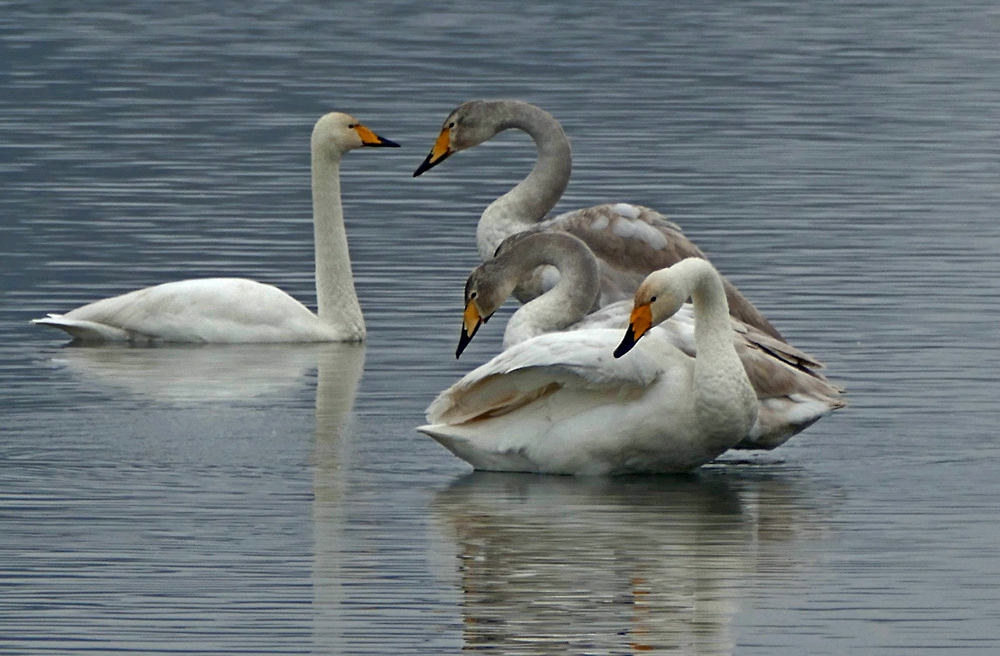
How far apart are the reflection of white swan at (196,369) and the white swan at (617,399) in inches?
78.6

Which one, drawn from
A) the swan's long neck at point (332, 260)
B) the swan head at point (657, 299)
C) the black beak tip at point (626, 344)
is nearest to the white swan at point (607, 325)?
the swan head at point (657, 299)

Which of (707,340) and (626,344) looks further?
(707,340)

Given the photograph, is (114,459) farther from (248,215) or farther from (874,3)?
(874,3)

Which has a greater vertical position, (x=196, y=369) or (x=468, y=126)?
(x=468, y=126)

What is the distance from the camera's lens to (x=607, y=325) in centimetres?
1029

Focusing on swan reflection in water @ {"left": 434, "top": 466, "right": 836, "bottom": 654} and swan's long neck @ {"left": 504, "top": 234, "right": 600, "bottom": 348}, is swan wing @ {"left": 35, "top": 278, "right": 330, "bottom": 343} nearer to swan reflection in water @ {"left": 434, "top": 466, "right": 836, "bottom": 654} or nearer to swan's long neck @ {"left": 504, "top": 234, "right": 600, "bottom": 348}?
swan's long neck @ {"left": 504, "top": 234, "right": 600, "bottom": 348}

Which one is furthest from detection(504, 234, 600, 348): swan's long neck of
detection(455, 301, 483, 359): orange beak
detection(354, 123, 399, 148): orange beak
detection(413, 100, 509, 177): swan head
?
detection(413, 100, 509, 177): swan head

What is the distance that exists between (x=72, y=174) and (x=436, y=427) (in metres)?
11.8

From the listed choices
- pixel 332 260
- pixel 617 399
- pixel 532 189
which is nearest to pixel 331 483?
pixel 617 399

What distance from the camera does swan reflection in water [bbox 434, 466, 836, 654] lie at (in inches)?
285

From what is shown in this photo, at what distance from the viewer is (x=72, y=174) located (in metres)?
21.0

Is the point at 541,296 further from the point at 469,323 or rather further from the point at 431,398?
the point at 431,398

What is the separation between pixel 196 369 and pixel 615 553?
4.57 metres

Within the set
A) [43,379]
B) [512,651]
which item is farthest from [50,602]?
[43,379]
